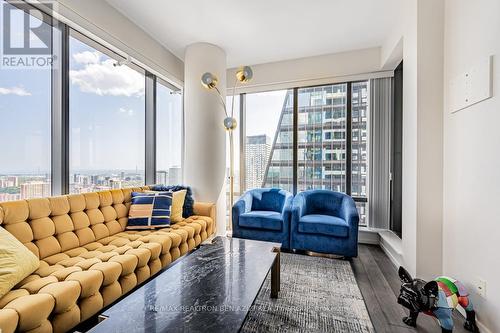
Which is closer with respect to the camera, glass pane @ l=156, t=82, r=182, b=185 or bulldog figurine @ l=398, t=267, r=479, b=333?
bulldog figurine @ l=398, t=267, r=479, b=333

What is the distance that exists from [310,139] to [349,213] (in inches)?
56.7

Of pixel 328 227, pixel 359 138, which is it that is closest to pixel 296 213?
pixel 328 227

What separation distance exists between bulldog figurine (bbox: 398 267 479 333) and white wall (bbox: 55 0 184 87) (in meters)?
3.63

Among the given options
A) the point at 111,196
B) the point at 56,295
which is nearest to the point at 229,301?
the point at 56,295

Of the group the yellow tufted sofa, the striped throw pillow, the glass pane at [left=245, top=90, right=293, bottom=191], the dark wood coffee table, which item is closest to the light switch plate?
the dark wood coffee table

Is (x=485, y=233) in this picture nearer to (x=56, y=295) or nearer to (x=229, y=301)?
(x=229, y=301)

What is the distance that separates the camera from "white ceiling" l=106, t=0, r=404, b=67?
2.44 m

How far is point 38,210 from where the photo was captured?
168cm

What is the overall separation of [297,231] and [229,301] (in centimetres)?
178

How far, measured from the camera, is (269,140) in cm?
393

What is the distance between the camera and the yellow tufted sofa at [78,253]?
112 centimetres

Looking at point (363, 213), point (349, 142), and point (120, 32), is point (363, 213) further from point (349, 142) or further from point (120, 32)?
point (120, 32)

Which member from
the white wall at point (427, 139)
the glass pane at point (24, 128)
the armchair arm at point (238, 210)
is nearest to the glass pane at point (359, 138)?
the white wall at point (427, 139)

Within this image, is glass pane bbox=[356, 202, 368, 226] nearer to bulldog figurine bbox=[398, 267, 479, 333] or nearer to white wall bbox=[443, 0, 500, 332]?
white wall bbox=[443, 0, 500, 332]
